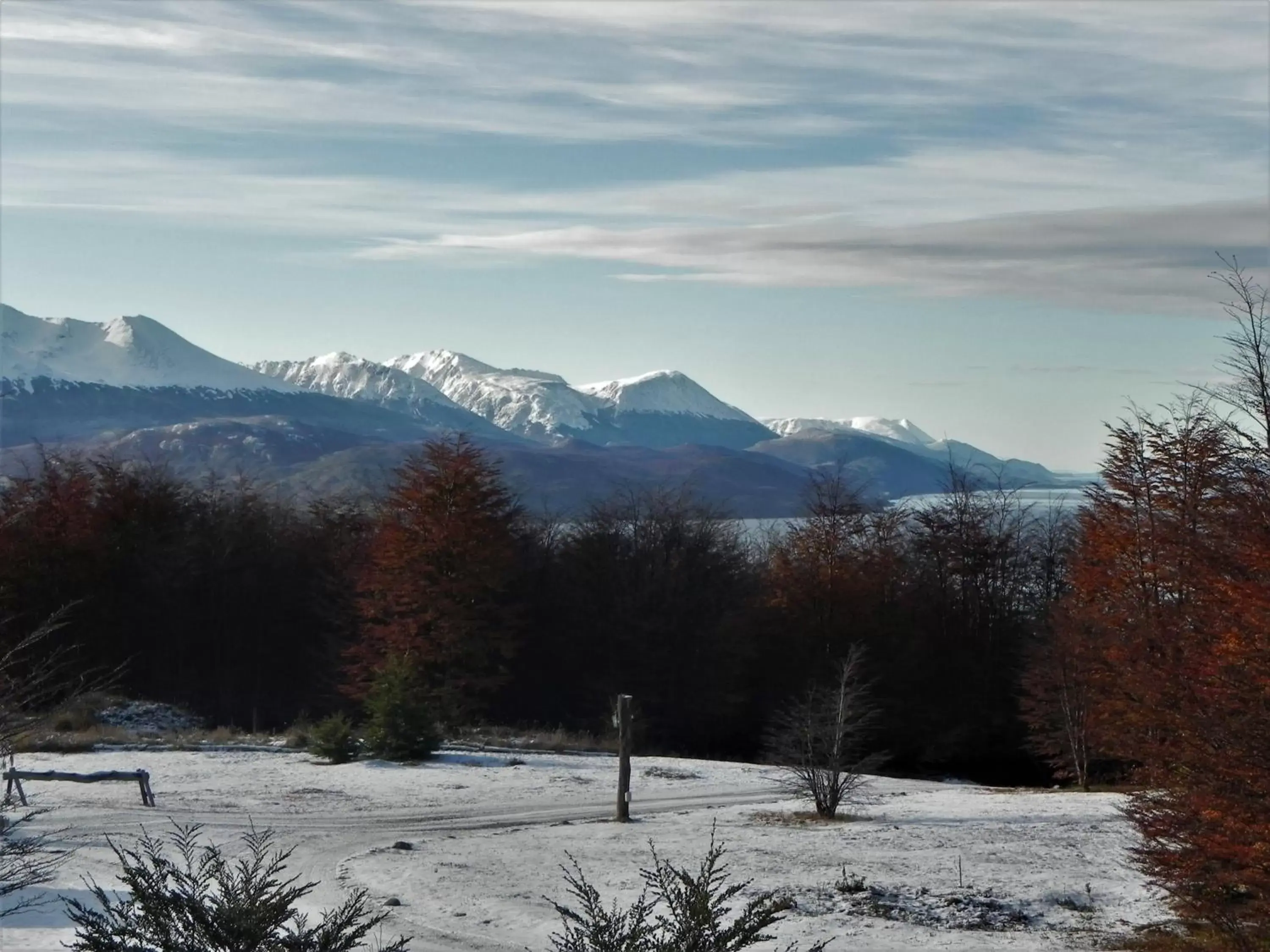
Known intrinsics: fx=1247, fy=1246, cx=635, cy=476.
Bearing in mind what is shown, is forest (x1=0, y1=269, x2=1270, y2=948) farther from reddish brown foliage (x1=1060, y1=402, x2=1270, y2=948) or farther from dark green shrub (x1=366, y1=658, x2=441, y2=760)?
reddish brown foliage (x1=1060, y1=402, x2=1270, y2=948)

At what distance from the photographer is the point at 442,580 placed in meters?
40.4

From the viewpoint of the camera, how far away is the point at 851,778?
72.4 feet

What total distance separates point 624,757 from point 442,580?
20083mm

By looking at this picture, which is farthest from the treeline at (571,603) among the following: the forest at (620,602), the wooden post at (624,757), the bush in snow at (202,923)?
the bush in snow at (202,923)

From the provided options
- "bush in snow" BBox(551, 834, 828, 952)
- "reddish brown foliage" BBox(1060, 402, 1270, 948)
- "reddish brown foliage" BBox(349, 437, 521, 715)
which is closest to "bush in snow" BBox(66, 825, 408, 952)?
"bush in snow" BBox(551, 834, 828, 952)

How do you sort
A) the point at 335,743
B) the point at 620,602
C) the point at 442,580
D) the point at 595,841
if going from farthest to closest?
1. the point at 620,602
2. the point at 442,580
3. the point at 335,743
4. the point at 595,841

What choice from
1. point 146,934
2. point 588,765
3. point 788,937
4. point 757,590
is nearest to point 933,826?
point 788,937

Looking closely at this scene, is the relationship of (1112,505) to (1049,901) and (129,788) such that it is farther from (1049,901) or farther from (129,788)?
(129,788)

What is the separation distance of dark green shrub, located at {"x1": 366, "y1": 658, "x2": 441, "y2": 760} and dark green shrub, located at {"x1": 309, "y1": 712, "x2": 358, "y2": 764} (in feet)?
1.28

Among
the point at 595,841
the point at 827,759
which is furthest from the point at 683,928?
the point at 827,759

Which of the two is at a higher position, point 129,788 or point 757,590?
point 757,590

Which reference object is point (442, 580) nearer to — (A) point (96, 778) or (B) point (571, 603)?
(B) point (571, 603)

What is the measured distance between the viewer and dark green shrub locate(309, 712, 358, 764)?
26.9 m

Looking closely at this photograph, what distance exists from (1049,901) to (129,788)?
15.9 m
